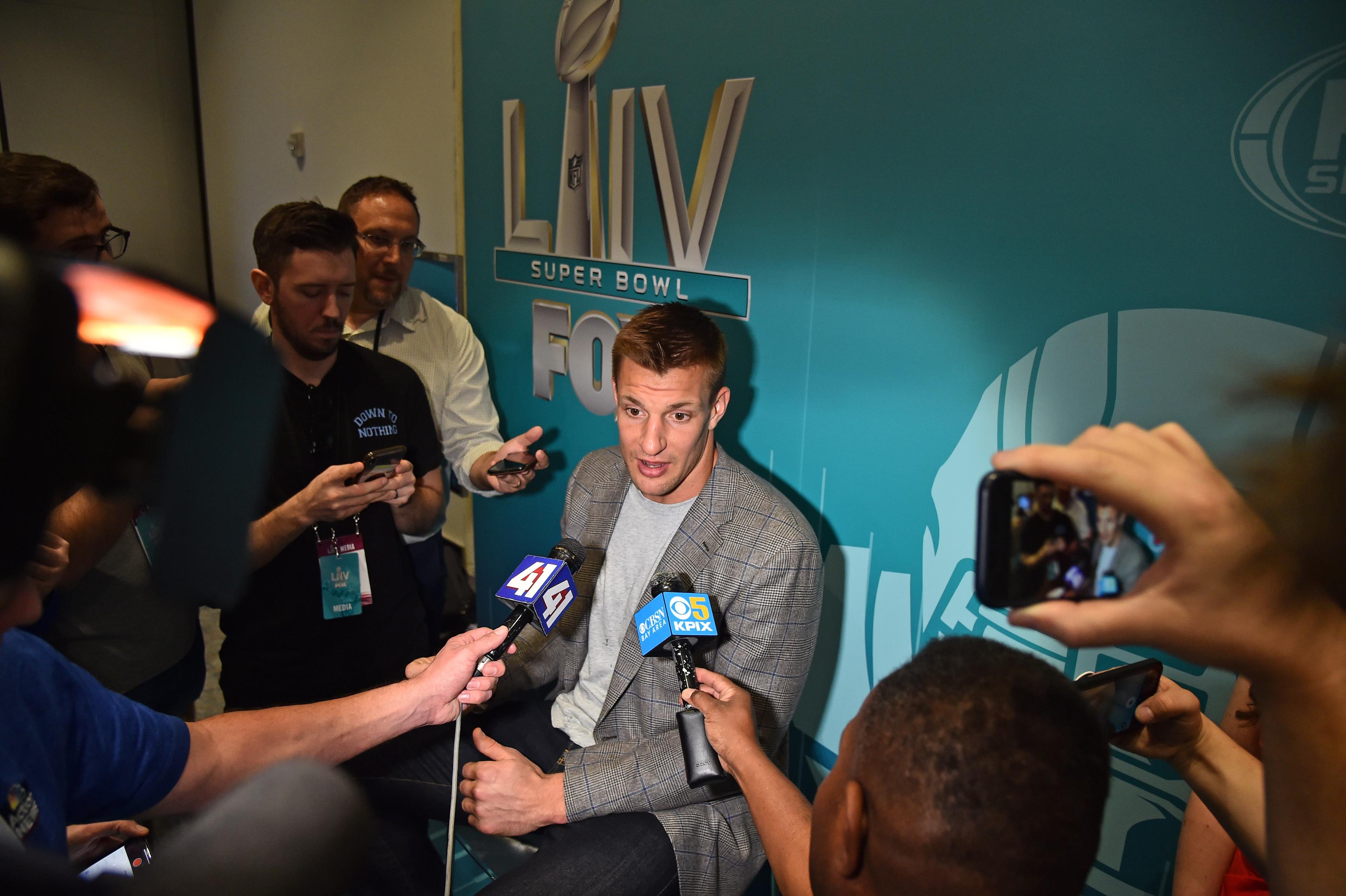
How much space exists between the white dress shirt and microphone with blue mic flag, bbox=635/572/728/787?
55.3 inches

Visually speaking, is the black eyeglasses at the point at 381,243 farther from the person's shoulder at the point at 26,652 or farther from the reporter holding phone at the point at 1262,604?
the reporter holding phone at the point at 1262,604

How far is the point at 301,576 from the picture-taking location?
1.97m

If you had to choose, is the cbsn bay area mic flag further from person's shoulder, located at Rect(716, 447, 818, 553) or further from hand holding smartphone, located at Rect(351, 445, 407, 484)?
hand holding smartphone, located at Rect(351, 445, 407, 484)

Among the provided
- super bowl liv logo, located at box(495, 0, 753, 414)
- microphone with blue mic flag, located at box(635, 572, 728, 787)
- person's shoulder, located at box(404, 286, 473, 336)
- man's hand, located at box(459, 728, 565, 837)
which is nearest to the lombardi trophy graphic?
super bowl liv logo, located at box(495, 0, 753, 414)

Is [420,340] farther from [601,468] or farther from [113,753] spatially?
[113,753]

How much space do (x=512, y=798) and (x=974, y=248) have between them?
1.53 meters

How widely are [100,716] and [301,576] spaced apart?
985 mm

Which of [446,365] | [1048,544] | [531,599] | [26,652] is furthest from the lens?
[446,365]

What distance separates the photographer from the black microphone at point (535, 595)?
145 centimetres

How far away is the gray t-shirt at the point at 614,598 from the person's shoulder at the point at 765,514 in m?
0.12

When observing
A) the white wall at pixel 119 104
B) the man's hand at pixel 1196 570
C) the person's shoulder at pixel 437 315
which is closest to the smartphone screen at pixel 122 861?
the man's hand at pixel 1196 570

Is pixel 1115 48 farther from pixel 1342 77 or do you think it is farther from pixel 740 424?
pixel 740 424

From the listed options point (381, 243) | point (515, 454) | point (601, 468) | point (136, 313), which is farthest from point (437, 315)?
point (136, 313)

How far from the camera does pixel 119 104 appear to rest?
582 centimetres
